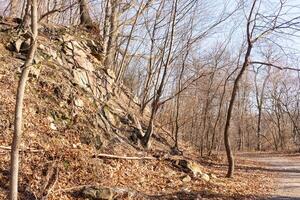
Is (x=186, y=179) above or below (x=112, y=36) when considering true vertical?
below

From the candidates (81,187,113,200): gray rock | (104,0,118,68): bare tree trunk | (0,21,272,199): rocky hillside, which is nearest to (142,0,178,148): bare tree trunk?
(0,21,272,199): rocky hillside

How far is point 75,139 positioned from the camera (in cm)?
1188

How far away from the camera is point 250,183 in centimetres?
1504

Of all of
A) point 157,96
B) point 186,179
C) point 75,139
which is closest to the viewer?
point 75,139

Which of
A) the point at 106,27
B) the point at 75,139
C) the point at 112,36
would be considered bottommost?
the point at 75,139

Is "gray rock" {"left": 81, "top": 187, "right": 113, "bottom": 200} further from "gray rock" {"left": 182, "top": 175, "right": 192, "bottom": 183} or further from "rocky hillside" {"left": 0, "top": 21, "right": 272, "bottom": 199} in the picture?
"gray rock" {"left": 182, "top": 175, "right": 192, "bottom": 183}

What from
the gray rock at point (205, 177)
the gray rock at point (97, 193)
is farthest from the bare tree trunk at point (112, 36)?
the gray rock at point (97, 193)

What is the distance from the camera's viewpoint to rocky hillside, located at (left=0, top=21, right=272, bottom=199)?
9.45m

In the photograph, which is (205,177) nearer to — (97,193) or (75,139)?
(75,139)

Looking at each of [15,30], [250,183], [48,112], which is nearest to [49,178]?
[48,112]

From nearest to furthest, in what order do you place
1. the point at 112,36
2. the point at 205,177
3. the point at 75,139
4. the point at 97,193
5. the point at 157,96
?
the point at 97,193
the point at 75,139
the point at 205,177
the point at 157,96
the point at 112,36

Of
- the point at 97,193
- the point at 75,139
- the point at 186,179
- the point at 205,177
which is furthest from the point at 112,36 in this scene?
the point at 97,193

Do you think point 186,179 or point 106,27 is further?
point 106,27

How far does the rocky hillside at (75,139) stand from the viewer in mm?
9453
